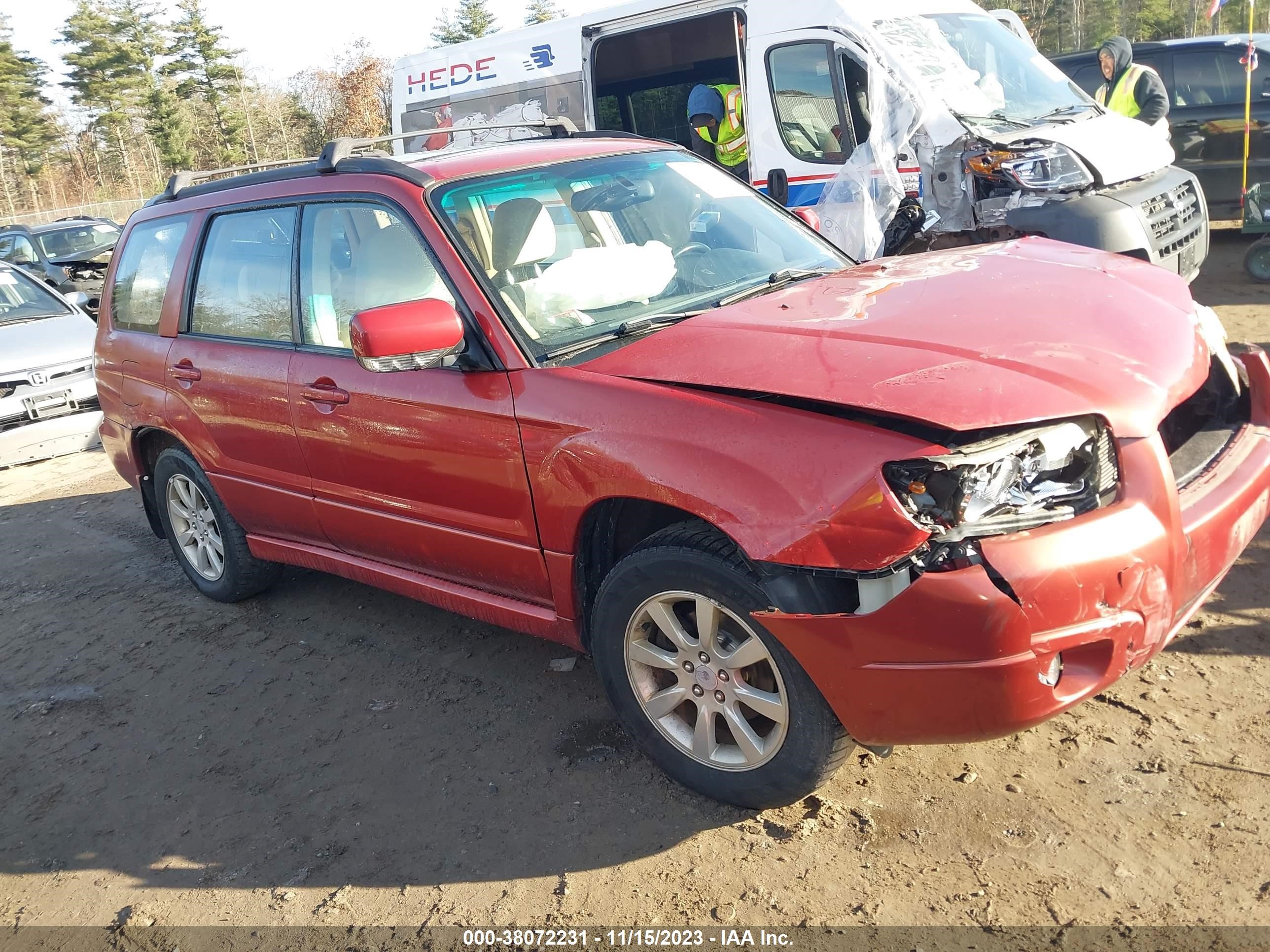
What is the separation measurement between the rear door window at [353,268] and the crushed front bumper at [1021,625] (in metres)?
1.82

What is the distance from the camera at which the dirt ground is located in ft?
8.56

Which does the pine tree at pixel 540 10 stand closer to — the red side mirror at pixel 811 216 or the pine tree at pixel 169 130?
the pine tree at pixel 169 130

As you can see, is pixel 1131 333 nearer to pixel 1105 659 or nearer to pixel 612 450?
pixel 1105 659

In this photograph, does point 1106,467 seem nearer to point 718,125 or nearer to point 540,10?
point 718,125

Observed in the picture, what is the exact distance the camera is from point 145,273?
5.02 metres

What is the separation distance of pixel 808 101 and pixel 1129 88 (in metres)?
3.23

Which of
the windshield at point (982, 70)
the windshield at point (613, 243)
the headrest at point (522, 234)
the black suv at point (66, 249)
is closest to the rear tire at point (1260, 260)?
the windshield at point (982, 70)

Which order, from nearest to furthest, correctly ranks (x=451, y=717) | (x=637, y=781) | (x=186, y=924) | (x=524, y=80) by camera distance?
(x=186, y=924)
(x=637, y=781)
(x=451, y=717)
(x=524, y=80)

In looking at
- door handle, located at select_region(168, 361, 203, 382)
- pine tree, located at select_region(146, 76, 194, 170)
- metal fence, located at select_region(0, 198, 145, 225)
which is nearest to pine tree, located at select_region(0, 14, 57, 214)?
pine tree, located at select_region(146, 76, 194, 170)

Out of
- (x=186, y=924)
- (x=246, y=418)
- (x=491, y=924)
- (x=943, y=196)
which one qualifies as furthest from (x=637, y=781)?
(x=943, y=196)

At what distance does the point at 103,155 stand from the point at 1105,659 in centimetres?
6431

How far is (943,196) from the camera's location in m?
6.86

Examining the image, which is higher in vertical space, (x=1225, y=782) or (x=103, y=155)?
(x=103, y=155)

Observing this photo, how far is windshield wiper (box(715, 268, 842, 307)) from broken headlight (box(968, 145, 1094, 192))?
3245mm
